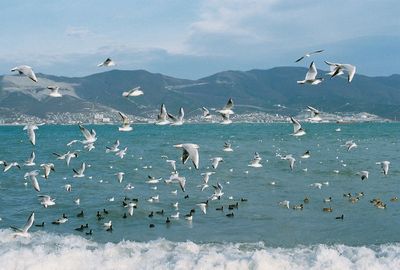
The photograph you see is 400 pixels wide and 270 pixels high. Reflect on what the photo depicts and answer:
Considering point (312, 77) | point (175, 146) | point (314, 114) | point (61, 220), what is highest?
point (312, 77)

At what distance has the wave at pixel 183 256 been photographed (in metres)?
20.0

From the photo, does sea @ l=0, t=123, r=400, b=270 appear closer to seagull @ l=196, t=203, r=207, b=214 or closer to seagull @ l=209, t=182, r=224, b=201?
seagull @ l=196, t=203, r=207, b=214

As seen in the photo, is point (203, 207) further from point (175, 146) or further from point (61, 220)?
point (175, 146)

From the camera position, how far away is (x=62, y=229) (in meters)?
27.7

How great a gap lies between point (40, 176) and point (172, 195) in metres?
15.8

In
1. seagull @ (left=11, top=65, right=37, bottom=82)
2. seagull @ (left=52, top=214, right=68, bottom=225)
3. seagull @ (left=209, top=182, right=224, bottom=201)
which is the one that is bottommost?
seagull @ (left=52, top=214, right=68, bottom=225)

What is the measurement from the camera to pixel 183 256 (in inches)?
832

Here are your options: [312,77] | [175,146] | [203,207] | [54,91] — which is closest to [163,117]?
[175,146]

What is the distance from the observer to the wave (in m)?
20.0

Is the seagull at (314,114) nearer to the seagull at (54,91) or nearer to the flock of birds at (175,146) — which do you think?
the flock of birds at (175,146)

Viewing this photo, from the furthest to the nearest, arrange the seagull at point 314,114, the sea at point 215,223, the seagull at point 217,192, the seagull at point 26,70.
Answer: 1. the seagull at point 217,192
2. the seagull at point 314,114
3. the sea at point 215,223
4. the seagull at point 26,70

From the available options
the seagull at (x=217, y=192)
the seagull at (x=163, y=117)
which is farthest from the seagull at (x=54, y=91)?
the seagull at (x=217, y=192)

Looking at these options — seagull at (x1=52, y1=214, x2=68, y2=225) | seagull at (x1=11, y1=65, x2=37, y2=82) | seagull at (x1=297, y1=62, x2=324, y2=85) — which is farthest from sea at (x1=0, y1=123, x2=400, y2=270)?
seagull at (x1=11, y1=65, x2=37, y2=82)

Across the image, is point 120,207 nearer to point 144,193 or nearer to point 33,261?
point 144,193
